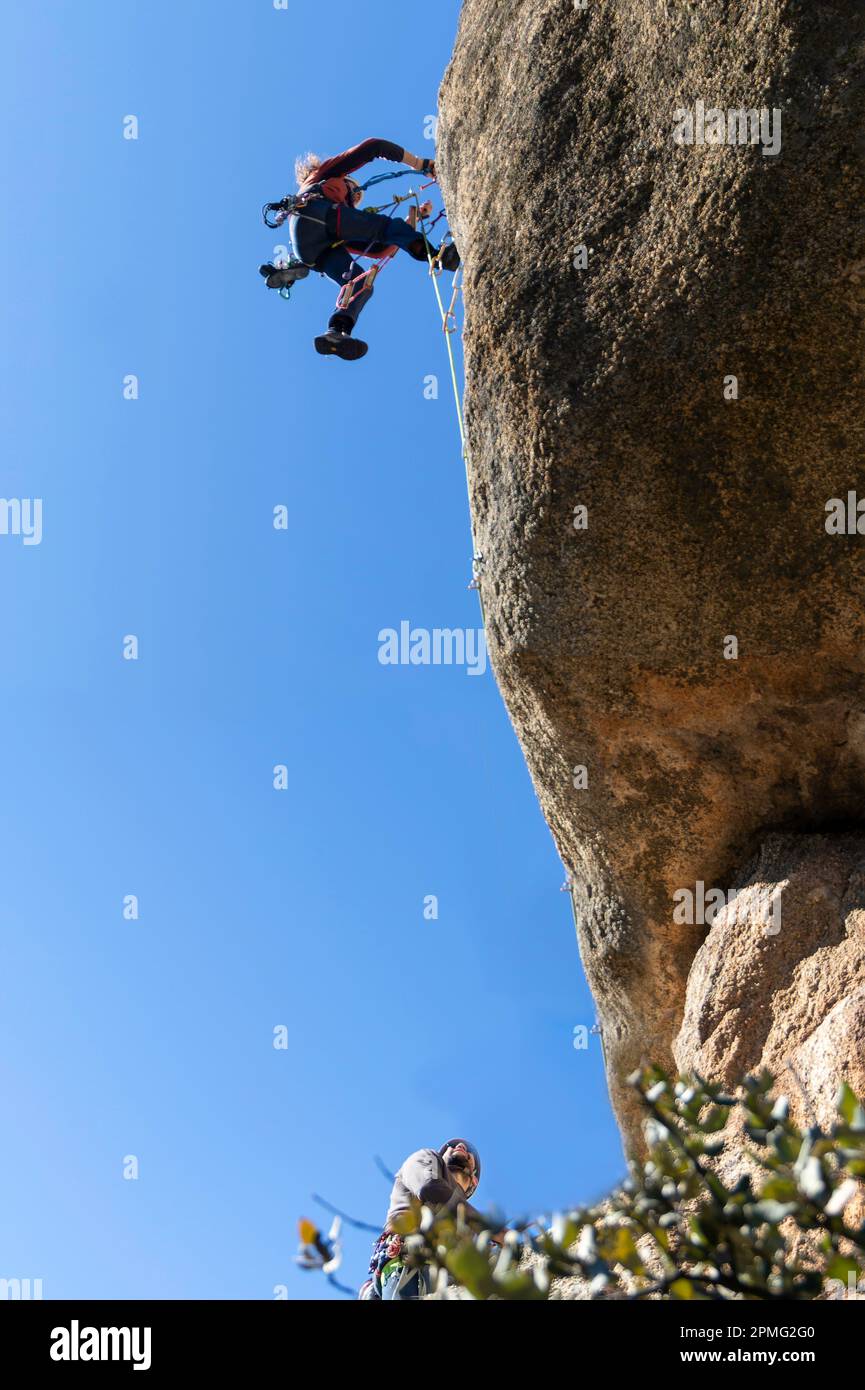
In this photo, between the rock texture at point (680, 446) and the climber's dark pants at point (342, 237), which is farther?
the climber's dark pants at point (342, 237)

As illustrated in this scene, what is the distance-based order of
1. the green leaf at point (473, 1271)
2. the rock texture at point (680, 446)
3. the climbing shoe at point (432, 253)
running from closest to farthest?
the green leaf at point (473, 1271), the rock texture at point (680, 446), the climbing shoe at point (432, 253)

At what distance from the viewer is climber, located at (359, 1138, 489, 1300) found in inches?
218

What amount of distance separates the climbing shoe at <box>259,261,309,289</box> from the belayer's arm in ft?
2.46

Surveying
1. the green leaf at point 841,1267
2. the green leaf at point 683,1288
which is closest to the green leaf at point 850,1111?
the green leaf at point 841,1267

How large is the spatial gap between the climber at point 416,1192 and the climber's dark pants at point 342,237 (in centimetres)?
672

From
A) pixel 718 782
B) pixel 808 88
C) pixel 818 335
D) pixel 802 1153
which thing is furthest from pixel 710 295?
pixel 802 1153

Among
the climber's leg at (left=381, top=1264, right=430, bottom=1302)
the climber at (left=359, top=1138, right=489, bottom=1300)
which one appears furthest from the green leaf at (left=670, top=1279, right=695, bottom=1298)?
the climber's leg at (left=381, top=1264, right=430, bottom=1302)

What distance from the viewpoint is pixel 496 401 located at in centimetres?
605

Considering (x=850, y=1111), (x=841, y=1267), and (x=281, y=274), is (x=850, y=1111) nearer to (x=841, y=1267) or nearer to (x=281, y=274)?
(x=841, y=1267)

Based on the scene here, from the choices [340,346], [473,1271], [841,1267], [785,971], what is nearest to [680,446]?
[785,971]

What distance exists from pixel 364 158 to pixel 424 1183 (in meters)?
7.99

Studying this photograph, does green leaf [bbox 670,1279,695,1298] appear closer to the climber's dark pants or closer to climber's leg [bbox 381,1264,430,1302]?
climber's leg [bbox 381,1264,430,1302]

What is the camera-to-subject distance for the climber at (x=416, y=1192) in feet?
18.2

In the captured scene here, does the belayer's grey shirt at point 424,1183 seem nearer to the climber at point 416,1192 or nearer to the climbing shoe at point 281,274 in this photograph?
the climber at point 416,1192
